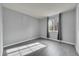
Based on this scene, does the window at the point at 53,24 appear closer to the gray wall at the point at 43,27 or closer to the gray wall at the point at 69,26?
the gray wall at the point at 43,27

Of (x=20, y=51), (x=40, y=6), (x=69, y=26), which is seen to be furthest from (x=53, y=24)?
(x=20, y=51)

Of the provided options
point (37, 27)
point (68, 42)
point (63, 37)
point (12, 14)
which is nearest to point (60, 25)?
point (63, 37)

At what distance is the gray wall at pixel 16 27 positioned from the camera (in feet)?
8.46

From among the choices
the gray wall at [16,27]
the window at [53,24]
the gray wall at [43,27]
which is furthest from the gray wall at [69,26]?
the gray wall at [16,27]

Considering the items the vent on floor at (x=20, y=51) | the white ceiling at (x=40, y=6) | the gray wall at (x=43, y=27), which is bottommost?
the vent on floor at (x=20, y=51)

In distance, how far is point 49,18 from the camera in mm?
4199

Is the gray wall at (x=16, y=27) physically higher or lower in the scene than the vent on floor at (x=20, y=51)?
higher

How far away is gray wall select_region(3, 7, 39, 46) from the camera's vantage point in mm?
2578

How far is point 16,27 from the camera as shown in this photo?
305cm

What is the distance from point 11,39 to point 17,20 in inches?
45.7

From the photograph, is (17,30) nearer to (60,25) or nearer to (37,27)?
(37,27)

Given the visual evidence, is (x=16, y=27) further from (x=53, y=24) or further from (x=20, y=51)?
(x=53, y=24)

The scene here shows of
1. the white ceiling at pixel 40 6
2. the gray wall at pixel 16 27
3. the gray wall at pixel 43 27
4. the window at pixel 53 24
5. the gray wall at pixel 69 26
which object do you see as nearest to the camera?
the white ceiling at pixel 40 6

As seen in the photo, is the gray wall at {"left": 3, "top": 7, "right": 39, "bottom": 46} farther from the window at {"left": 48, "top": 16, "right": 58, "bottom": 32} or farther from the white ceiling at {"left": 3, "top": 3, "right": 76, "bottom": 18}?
the window at {"left": 48, "top": 16, "right": 58, "bottom": 32}
